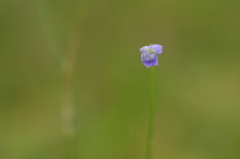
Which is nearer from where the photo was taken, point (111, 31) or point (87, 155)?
point (87, 155)

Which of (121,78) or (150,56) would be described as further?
(121,78)

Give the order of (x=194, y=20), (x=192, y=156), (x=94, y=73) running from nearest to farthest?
1. (x=192, y=156)
2. (x=94, y=73)
3. (x=194, y=20)

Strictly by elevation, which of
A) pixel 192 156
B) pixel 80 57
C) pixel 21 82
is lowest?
pixel 192 156

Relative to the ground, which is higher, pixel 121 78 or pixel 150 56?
pixel 150 56

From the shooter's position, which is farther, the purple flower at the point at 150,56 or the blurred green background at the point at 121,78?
the blurred green background at the point at 121,78

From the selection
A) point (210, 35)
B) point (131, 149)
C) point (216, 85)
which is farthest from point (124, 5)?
point (131, 149)

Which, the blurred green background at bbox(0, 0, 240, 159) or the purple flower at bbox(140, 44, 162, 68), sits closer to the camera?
the purple flower at bbox(140, 44, 162, 68)

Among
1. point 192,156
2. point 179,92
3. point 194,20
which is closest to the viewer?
point 192,156

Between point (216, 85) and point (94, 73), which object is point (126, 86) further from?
point (216, 85)
